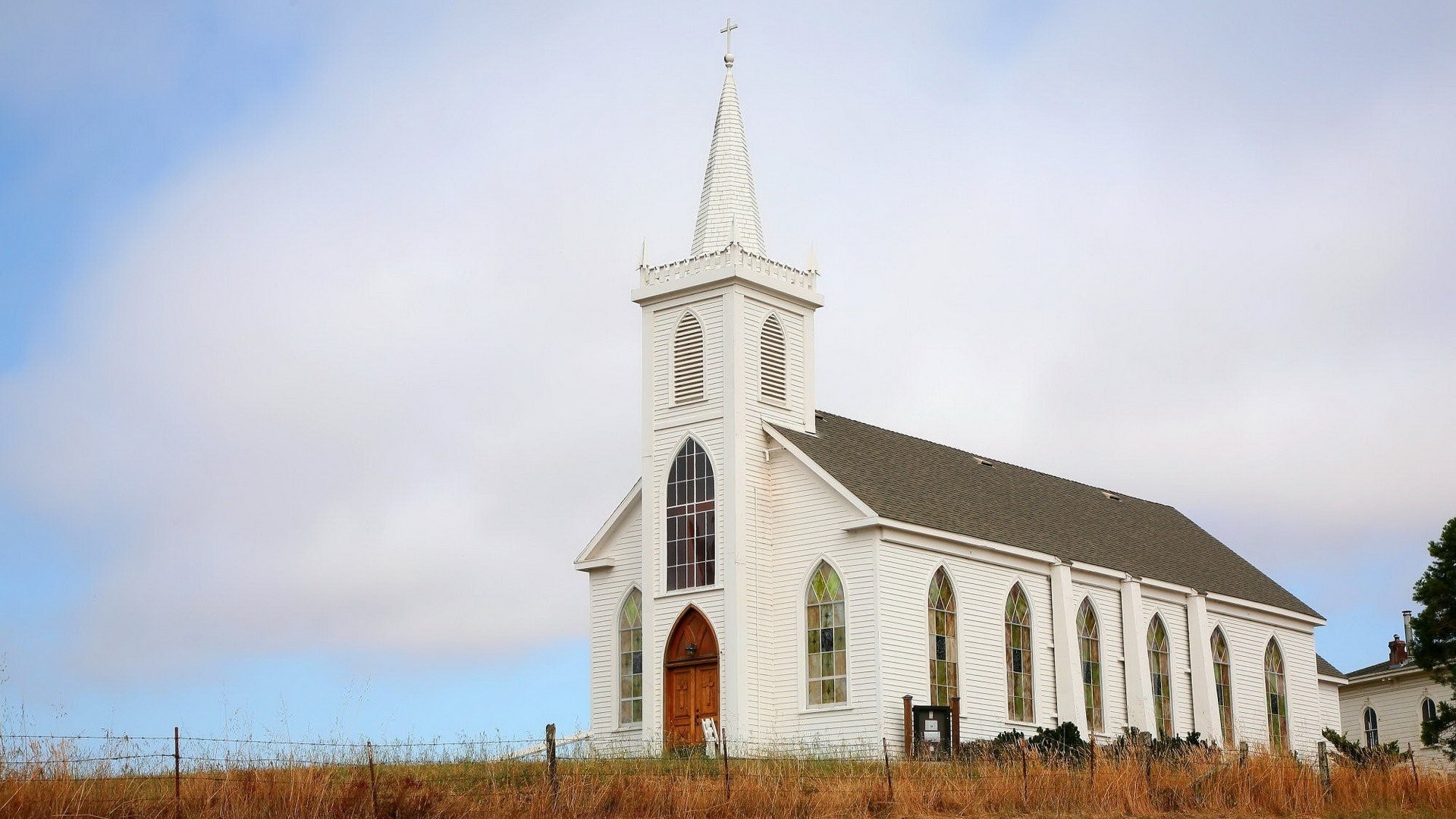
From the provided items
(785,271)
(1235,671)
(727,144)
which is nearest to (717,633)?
(785,271)

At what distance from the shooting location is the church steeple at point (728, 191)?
42625 millimetres

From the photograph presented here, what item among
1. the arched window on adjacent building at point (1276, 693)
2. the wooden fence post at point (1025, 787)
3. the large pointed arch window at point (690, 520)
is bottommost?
the wooden fence post at point (1025, 787)

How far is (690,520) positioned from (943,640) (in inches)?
246

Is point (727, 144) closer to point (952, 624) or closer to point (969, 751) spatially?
point (952, 624)

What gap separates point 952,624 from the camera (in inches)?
1634

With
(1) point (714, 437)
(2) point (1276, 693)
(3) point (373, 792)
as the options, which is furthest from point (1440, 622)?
(3) point (373, 792)

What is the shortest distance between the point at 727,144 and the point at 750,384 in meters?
6.30

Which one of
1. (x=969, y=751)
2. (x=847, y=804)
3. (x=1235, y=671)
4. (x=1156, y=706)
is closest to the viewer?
(x=847, y=804)

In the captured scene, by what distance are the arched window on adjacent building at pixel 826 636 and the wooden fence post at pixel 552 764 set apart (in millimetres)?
12857

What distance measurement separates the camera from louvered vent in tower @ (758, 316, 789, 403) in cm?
4225

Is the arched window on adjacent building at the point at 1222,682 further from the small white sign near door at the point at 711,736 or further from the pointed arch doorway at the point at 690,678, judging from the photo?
the small white sign near door at the point at 711,736

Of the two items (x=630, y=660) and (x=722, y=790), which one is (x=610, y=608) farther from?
(x=722, y=790)

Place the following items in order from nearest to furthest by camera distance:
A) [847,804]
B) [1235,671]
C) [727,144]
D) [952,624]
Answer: [847,804] < [952,624] < [727,144] < [1235,671]

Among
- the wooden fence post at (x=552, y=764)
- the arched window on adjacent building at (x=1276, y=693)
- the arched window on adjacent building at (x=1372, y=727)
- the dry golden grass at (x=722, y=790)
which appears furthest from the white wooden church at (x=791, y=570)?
the arched window on adjacent building at (x=1372, y=727)
